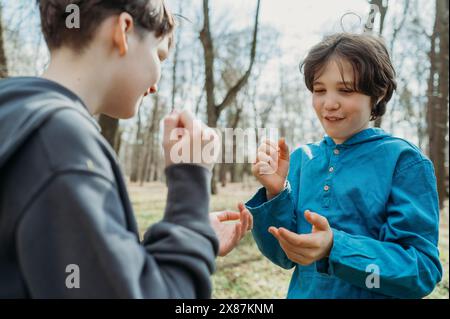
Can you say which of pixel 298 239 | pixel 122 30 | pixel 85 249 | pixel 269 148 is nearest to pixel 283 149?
pixel 269 148

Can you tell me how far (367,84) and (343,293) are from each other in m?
0.83

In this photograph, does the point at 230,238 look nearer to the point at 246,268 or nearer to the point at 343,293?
the point at 343,293

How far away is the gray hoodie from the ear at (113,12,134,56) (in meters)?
0.22

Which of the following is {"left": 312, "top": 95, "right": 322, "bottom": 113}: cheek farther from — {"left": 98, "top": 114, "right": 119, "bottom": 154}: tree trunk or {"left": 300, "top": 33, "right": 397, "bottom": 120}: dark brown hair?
{"left": 98, "top": 114, "right": 119, "bottom": 154}: tree trunk

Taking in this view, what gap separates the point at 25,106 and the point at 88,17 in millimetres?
324

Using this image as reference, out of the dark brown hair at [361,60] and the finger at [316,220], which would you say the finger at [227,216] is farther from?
the dark brown hair at [361,60]

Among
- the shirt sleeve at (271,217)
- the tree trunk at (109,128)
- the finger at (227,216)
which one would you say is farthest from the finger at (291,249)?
the tree trunk at (109,128)

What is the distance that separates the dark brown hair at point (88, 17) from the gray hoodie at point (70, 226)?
0.21m

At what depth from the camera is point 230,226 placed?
1.43 meters

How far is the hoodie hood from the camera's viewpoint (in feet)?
2.78

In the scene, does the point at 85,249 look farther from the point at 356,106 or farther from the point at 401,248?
the point at 356,106

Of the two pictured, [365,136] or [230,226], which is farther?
[365,136]

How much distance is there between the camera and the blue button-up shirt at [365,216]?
4.70 ft

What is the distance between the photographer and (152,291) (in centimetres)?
86
